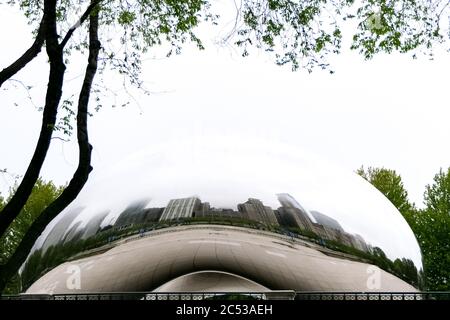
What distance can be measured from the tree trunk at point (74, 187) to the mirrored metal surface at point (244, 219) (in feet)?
0.67

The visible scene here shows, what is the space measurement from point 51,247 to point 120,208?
45.6 inches

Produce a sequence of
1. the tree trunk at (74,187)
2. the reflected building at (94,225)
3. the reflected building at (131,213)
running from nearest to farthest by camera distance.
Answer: the reflected building at (131,213), the reflected building at (94,225), the tree trunk at (74,187)

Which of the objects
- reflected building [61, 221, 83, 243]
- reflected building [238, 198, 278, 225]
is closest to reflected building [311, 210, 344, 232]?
reflected building [238, 198, 278, 225]

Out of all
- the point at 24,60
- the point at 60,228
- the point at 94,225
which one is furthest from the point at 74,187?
the point at 24,60

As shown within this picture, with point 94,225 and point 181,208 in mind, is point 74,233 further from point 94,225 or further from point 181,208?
point 181,208

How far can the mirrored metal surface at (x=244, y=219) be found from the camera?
6996 mm

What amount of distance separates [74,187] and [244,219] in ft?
7.78

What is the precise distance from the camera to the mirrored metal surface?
700 cm

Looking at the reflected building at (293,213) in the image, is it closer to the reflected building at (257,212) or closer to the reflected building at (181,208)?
the reflected building at (257,212)

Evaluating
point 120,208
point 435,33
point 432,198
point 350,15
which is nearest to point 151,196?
point 120,208

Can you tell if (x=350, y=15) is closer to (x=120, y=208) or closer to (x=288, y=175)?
(x=288, y=175)

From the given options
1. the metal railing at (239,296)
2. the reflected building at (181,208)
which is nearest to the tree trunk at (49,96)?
the metal railing at (239,296)

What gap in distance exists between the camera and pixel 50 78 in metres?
8.30

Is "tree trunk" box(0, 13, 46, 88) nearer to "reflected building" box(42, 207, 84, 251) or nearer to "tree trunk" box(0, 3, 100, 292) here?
"tree trunk" box(0, 3, 100, 292)
